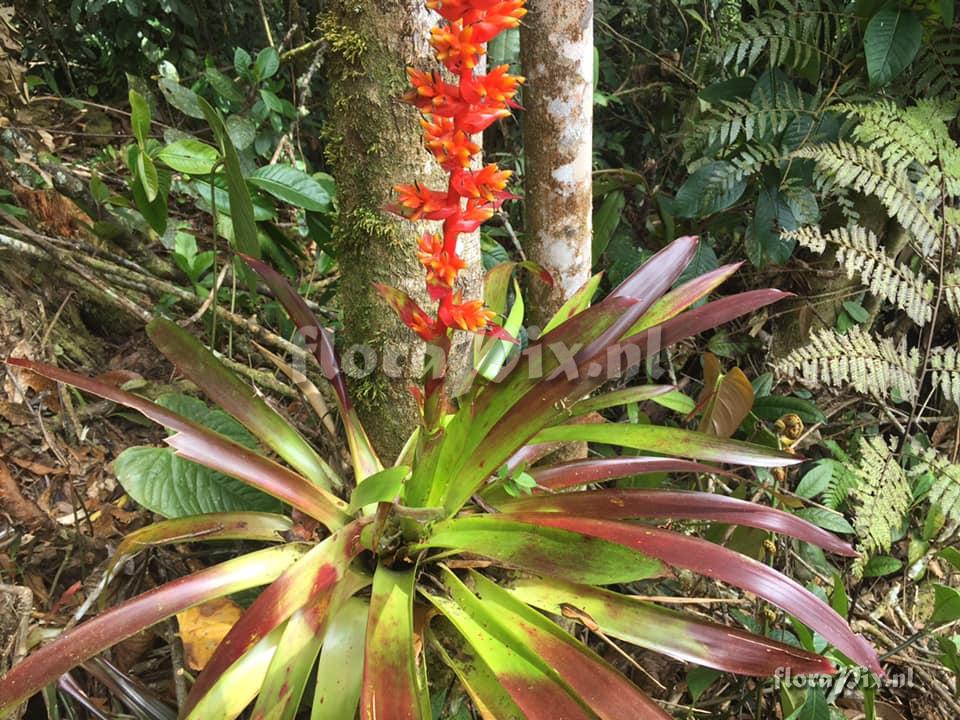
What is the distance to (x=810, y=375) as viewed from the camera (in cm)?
145

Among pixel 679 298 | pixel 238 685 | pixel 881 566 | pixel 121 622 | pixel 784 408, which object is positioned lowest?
pixel 881 566

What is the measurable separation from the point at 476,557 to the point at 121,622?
0.53 m

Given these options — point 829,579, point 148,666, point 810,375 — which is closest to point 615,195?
point 810,375

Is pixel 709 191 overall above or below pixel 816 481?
above

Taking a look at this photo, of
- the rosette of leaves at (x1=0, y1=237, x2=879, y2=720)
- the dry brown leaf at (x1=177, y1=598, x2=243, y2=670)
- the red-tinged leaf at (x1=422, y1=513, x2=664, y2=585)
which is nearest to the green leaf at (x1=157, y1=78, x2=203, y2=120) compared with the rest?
the rosette of leaves at (x1=0, y1=237, x2=879, y2=720)

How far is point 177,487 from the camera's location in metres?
1.19

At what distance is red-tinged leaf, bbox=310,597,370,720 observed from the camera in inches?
35.7

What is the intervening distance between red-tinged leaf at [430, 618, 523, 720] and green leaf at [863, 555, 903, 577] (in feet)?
3.14

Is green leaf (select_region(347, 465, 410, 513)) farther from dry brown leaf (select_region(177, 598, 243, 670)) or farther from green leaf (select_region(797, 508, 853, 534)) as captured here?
green leaf (select_region(797, 508, 853, 534))

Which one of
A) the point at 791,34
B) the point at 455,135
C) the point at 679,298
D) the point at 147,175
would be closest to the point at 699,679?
the point at 679,298

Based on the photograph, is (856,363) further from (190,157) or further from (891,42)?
(190,157)

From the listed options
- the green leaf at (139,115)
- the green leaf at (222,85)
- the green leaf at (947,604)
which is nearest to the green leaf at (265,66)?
the green leaf at (222,85)

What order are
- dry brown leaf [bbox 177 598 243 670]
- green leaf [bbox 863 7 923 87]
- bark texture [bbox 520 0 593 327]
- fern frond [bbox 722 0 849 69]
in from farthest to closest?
fern frond [bbox 722 0 849 69] < green leaf [bbox 863 7 923 87] < bark texture [bbox 520 0 593 327] < dry brown leaf [bbox 177 598 243 670]

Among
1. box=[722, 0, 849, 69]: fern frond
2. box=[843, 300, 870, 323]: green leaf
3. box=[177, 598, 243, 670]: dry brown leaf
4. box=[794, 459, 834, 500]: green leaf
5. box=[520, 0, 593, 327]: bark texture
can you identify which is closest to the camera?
box=[177, 598, 243, 670]: dry brown leaf
